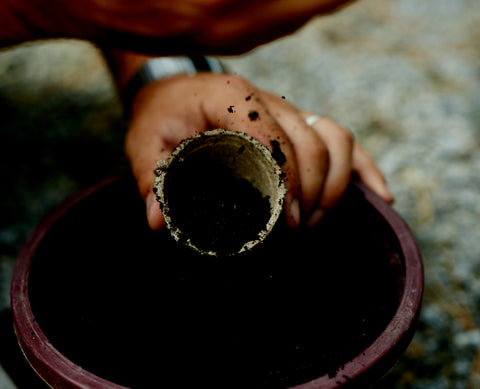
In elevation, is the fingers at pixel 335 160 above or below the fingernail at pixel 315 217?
above

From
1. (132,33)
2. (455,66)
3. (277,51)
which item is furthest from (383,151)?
(132,33)

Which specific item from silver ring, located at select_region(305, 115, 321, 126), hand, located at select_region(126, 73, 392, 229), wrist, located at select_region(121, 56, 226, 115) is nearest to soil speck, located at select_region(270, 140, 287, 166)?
hand, located at select_region(126, 73, 392, 229)

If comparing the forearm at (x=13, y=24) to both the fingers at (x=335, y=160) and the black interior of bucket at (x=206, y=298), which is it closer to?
the black interior of bucket at (x=206, y=298)

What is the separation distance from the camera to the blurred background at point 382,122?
1153 mm

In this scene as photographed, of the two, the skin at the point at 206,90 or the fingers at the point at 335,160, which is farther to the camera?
the fingers at the point at 335,160

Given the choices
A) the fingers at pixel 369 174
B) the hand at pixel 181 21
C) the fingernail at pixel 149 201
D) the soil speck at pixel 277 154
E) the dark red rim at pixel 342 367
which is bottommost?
the fingers at pixel 369 174

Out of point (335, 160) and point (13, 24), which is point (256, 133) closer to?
point (335, 160)

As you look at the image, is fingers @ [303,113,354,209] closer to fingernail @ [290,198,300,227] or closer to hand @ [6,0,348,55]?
fingernail @ [290,198,300,227]

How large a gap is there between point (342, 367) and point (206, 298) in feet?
0.94

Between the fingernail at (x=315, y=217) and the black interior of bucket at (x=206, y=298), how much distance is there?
0.10 ft

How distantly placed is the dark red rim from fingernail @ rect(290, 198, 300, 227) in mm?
177

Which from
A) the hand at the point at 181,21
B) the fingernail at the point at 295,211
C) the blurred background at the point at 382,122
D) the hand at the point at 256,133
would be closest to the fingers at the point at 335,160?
the hand at the point at 256,133

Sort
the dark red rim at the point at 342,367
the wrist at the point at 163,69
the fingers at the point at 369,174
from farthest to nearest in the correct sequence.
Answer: the wrist at the point at 163,69, the fingers at the point at 369,174, the dark red rim at the point at 342,367

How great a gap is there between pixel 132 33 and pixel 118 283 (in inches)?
16.6
